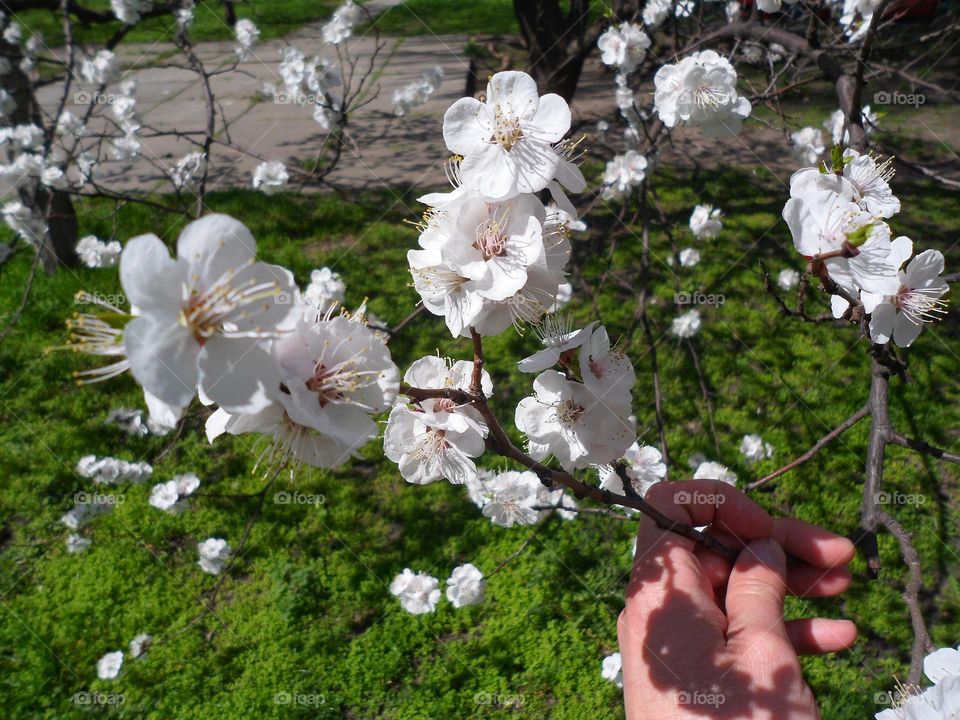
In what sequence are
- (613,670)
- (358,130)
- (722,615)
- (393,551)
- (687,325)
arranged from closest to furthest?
(722,615) < (613,670) < (393,551) < (687,325) < (358,130)

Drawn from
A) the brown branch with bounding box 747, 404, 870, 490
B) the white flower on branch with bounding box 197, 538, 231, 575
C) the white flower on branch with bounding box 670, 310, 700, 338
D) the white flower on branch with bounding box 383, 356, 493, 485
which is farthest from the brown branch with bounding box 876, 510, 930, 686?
the white flower on branch with bounding box 197, 538, 231, 575

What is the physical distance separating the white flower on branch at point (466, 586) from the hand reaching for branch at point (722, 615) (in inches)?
48.9

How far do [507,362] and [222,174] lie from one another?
356 centimetres

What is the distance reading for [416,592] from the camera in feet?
9.23

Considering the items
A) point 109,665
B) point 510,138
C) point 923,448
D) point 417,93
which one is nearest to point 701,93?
point 923,448

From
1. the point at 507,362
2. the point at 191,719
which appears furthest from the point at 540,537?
the point at 191,719

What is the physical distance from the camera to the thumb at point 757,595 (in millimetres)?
1469

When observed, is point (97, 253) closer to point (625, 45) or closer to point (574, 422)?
point (625, 45)

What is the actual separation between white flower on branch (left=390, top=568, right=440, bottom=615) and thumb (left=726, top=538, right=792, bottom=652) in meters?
1.45

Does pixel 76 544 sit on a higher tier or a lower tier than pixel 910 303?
lower

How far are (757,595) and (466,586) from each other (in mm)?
1472

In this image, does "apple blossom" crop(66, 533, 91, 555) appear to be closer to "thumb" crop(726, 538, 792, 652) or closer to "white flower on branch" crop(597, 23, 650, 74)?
"thumb" crop(726, 538, 792, 652)

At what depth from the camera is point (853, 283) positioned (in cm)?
138

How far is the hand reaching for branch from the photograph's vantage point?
1393 mm
